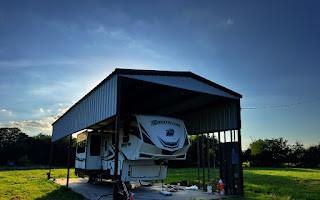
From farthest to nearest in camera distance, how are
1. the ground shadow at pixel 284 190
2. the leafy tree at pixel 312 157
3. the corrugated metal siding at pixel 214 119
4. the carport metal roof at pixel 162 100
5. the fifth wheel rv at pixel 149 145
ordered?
1. the leafy tree at pixel 312 157
2. the corrugated metal siding at pixel 214 119
3. the ground shadow at pixel 284 190
4. the fifth wheel rv at pixel 149 145
5. the carport metal roof at pixel 162 100

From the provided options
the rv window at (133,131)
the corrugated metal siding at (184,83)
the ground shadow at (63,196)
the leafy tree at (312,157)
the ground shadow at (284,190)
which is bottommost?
the ground shadow at (63,196)

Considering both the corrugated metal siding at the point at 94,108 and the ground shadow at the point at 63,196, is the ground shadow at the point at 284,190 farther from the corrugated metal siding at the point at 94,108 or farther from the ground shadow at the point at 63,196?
the ground shadow at the point at 63,196

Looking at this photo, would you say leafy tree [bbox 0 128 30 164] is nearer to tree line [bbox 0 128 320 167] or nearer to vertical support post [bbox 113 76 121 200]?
tree line [bbox 0 128 320 167]

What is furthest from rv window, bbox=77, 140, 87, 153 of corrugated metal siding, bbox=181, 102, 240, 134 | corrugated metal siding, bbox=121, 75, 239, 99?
corrugated metal siding, bbox=121, 75, 239, 99

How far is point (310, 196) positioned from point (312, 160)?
40483mm

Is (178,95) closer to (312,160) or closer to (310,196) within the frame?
(310,196)

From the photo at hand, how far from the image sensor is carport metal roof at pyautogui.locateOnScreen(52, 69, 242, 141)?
43.6ft

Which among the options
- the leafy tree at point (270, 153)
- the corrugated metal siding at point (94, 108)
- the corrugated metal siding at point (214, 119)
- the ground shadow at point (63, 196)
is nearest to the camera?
the corrugated metal siding at point (94, 108)

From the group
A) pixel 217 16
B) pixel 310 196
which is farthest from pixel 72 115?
pixel 310 196

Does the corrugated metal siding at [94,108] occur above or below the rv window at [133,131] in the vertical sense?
above

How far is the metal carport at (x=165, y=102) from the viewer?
43.5 feet

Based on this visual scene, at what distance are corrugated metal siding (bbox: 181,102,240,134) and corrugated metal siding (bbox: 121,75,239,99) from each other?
918 millimetres

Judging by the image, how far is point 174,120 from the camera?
1522 centimetres

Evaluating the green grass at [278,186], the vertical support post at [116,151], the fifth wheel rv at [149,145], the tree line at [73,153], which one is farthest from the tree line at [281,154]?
the vertical support post at [116,151]
